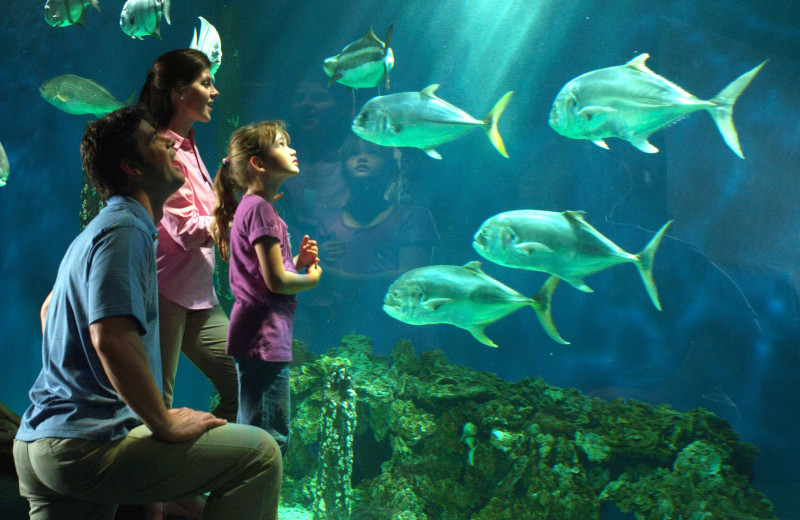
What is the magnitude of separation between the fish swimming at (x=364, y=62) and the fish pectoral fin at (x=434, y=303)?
174 cm

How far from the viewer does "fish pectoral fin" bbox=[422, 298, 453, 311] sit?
3814 millimetres

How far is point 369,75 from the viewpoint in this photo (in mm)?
4168

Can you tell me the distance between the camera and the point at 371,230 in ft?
20.7

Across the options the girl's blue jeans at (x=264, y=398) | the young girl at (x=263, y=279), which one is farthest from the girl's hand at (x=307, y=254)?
the girl's blue jeans at (x=264, y=398)

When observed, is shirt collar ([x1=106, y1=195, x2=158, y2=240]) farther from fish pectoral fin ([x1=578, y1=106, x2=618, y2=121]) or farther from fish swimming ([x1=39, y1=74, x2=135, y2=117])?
fish swimming ([x1=39, y1=74, x2=135, y2=117])

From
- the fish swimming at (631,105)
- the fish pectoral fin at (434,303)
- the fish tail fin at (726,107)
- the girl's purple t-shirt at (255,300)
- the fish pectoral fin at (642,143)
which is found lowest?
the fish pectoral fin at (434,303)

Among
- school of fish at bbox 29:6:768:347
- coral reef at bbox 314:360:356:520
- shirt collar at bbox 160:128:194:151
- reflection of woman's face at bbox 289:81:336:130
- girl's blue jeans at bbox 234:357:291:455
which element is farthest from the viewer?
reflection of woman's face at bbox 289:81:336:130

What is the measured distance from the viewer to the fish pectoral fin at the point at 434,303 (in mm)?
3814

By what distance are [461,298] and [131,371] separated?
108 inches

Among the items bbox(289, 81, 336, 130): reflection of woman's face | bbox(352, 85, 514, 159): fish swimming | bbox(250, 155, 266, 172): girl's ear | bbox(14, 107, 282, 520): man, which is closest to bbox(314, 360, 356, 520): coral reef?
bbox(352, 85, 514, 159): fish swimming

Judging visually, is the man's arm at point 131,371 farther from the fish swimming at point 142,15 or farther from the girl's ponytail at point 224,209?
the fish swimming at point 142,15

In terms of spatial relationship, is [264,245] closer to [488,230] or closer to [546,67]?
[488,230]

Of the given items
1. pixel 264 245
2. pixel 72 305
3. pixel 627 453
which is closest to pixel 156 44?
pixel 264 245

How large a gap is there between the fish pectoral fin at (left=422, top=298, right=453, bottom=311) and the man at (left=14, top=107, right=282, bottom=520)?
240cm
